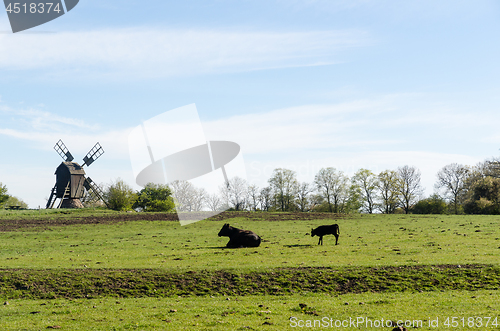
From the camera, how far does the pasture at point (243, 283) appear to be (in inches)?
415

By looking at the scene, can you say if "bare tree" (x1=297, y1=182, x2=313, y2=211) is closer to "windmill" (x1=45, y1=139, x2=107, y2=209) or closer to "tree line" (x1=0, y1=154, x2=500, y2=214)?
"tree line" (x1=0, y1=154, x2=500, y2=214)

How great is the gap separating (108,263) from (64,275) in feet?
9.00

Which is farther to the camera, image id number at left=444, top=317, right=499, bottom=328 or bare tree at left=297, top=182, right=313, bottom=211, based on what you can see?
bare tree at left=297, top=182, right=313, bottom=211

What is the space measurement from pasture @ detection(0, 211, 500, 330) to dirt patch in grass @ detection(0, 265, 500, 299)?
1.6 inches

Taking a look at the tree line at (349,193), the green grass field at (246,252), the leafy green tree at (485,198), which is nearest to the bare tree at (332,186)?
the tree line at (349,193)

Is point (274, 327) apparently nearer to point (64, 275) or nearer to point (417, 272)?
point (417, 272)

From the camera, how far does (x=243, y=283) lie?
14.8m

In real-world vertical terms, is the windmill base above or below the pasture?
above

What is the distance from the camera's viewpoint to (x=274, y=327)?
927 centimetres

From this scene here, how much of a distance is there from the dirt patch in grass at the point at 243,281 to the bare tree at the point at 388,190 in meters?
74.8
